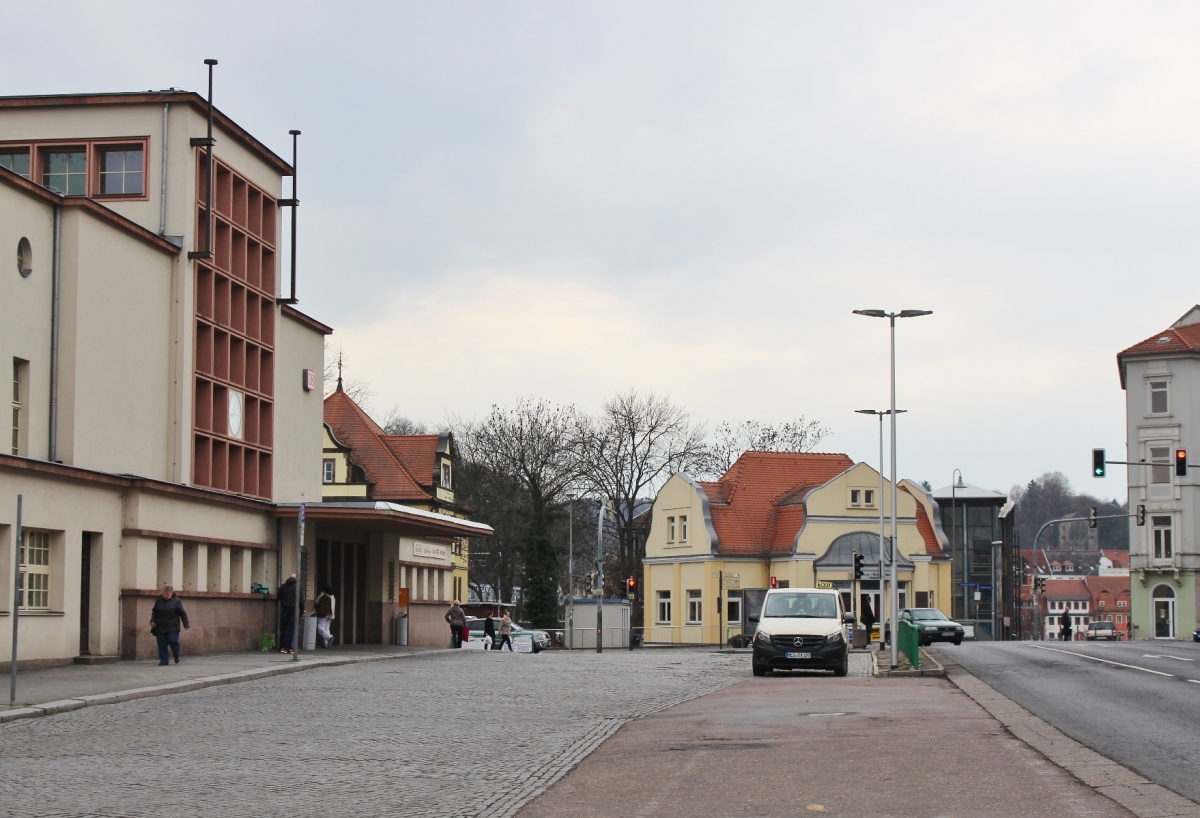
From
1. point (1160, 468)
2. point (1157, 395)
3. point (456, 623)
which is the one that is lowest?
point (456, 623)

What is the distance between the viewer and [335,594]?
4231 centimetres

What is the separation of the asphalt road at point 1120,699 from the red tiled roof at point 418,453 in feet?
148

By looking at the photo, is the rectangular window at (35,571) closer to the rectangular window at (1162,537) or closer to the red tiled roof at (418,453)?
the red tiled roof at (418,453)

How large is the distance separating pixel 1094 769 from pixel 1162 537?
7444 cm

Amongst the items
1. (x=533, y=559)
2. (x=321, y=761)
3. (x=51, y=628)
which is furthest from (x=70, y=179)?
(x=533, y=559)

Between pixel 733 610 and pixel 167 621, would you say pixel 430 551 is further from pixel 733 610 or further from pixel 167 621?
pixel 733 610

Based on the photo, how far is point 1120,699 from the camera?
71.7ft

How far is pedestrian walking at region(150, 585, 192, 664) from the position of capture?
92.4ft

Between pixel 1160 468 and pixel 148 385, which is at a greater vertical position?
pixel 1160 468

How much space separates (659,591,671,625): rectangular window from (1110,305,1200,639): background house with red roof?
24.5 metres

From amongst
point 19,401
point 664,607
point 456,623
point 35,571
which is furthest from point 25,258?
point 664,607

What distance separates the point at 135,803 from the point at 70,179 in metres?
27.0

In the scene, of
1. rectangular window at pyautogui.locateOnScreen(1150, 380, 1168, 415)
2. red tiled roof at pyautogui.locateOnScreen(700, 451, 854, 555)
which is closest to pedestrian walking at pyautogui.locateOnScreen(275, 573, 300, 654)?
red tiled roof at pyautogui.locateOnScreen(700, 451, 854, 555)

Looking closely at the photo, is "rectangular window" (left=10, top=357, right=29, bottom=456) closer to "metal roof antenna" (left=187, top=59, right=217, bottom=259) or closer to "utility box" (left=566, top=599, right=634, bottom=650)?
"metal roof antenna" (left=187, top=59, right=217, bottom=259)
